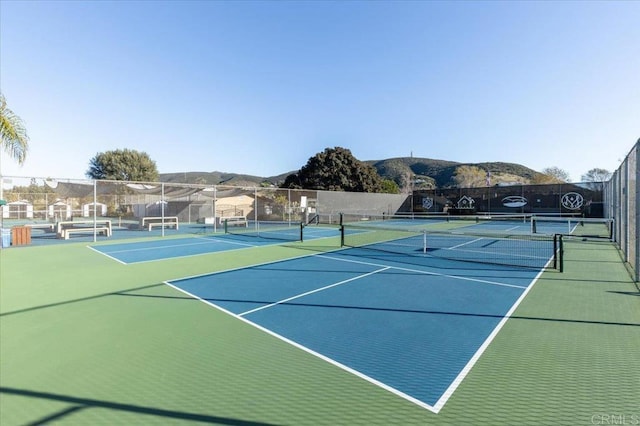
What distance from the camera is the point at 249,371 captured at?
12.2 ft

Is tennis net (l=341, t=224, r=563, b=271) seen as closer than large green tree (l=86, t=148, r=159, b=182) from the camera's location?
Yes

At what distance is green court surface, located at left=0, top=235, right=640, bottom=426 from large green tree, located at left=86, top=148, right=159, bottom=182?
166 feet

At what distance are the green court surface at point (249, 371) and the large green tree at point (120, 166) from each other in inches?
1988

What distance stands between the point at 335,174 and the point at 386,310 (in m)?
36.0

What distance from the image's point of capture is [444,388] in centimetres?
333

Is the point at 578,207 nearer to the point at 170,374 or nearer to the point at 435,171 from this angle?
the point at 170,374

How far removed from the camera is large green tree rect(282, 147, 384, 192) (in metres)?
41.1

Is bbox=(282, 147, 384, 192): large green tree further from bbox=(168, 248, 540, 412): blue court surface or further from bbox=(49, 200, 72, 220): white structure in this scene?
bbox=(168, 248, 540, 412): blue court surface

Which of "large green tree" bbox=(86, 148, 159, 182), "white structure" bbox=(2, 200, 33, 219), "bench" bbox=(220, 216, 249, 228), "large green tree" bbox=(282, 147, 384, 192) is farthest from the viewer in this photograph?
"large green tree" bbox=(86, 148, 159, 182)

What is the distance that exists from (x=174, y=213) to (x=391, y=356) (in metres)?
32.6

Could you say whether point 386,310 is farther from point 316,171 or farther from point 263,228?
point 316,171

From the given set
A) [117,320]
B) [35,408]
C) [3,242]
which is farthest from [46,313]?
[3,242]

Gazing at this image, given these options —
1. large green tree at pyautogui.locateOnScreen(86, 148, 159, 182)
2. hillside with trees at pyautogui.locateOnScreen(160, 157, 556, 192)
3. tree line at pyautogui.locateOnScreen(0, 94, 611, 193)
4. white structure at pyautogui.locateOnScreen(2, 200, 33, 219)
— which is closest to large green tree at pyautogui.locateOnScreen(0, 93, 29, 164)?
white structure at pyautogui.locateOnScreen(2, 200, 33, 219)

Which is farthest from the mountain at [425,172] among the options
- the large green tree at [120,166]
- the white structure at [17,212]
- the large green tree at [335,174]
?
the white structure at [17,212]
